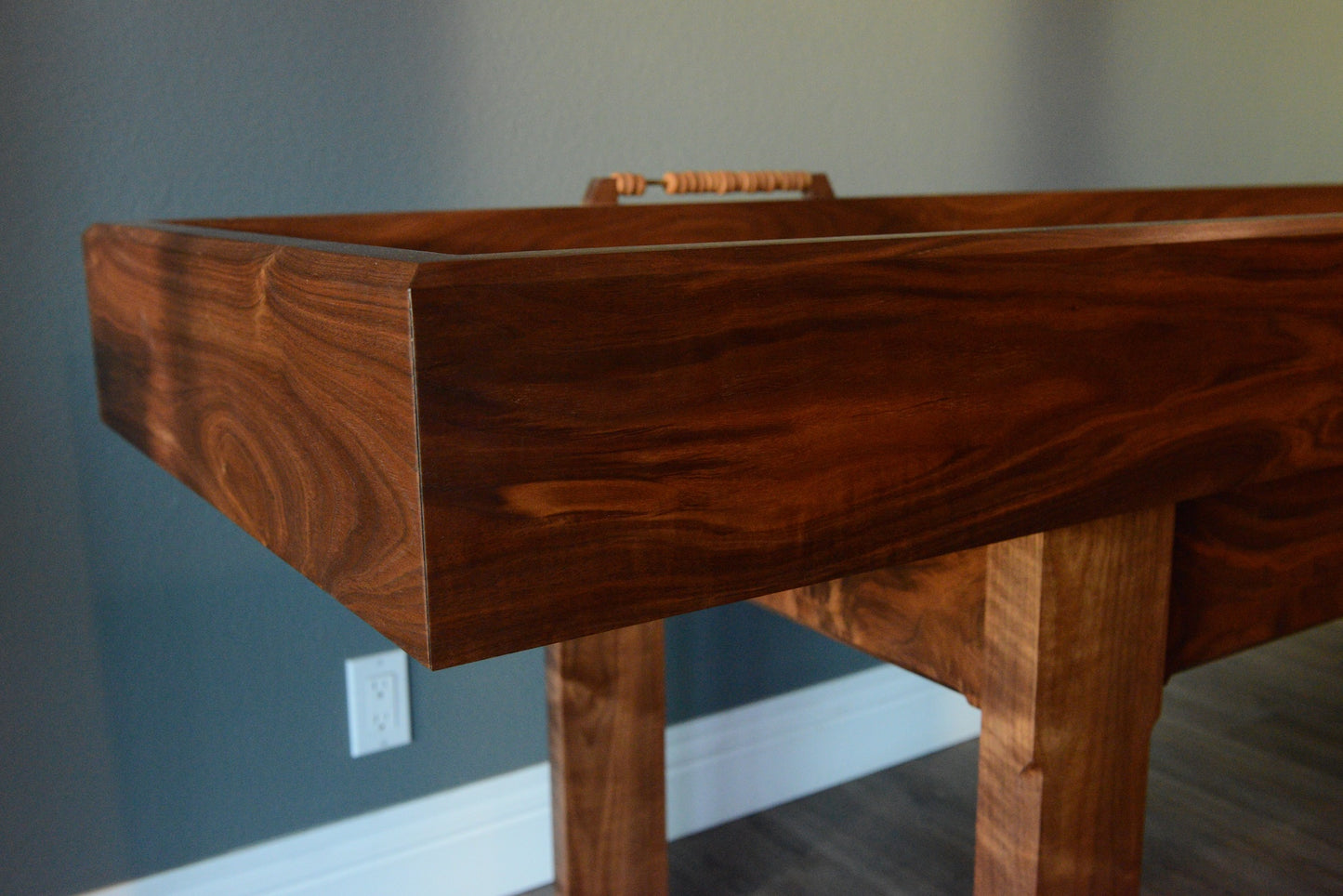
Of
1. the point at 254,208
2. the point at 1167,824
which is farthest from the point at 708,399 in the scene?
the point at 1167,824

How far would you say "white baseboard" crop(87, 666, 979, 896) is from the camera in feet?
4.20

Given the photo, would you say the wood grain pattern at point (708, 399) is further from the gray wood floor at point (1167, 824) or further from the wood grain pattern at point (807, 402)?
the gray wood floor at point (1167, 824)

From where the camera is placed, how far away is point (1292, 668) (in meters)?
2.06

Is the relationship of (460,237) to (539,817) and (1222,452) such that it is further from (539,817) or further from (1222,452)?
(539,817)

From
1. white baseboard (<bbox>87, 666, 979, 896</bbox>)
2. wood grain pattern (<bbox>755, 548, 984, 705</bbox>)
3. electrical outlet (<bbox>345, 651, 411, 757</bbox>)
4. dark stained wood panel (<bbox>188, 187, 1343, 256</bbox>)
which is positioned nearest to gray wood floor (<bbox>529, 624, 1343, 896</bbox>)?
white baseboard (<bbox>87, 666, 979, 896</bbox>)

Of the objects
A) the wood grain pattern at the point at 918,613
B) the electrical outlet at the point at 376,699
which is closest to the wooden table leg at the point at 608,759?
the wood grain pattern at the point at 918,613

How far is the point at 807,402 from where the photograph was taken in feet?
1.68

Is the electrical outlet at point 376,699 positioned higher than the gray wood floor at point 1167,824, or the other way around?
the electrical outlet at point 376,699

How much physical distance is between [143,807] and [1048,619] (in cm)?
94

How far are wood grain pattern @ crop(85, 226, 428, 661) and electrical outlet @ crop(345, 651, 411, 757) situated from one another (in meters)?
0.56

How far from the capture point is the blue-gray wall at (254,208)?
1.10 m

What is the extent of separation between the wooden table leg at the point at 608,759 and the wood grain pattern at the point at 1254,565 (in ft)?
1.43

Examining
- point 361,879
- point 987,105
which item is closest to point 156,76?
point 361,879

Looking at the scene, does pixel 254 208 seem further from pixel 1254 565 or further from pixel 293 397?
pixel 1254 565
